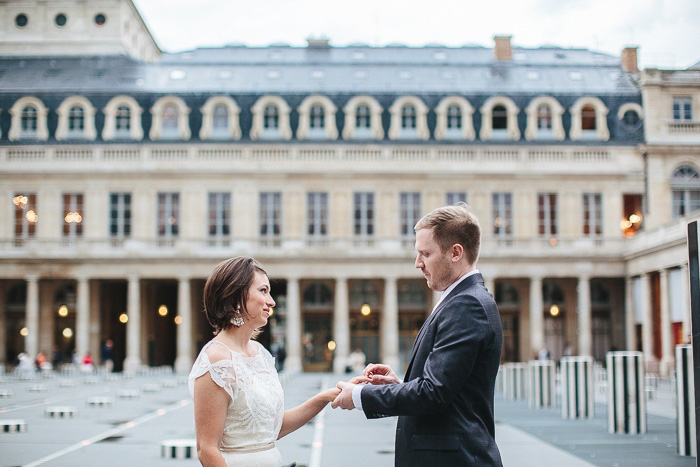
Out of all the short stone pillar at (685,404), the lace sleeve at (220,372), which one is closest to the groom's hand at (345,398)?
the lace sleeve at (220,372)

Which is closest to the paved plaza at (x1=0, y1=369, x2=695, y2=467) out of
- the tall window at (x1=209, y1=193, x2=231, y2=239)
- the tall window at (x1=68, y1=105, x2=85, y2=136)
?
the tall window at (x1=209, y1=193, x2=231, y2=239)

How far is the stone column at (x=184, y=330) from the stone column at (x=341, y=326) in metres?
8.03

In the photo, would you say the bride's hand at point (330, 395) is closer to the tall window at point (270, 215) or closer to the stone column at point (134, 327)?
the stone column at point (134, 327)

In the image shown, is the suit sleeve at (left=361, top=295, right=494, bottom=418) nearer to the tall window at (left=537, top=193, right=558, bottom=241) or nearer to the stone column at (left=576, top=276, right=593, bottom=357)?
the stone column at (left=576, top=276, right=593, bottom=357)

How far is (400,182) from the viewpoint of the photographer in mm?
50531

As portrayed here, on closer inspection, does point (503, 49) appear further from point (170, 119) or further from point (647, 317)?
point (170, 119)

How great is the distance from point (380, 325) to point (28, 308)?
19856mm

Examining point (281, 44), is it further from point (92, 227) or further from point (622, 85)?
point (622, 85)

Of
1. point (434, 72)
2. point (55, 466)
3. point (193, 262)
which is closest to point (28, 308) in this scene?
point (193, 262)

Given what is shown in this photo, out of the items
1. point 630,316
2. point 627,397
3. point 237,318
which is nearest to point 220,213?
point 630,316

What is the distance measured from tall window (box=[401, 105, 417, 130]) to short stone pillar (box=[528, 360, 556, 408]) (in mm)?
28652

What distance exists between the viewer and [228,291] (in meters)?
5.35

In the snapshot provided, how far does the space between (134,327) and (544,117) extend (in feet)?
86.3

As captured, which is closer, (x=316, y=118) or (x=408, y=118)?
(x=316, y=118)
